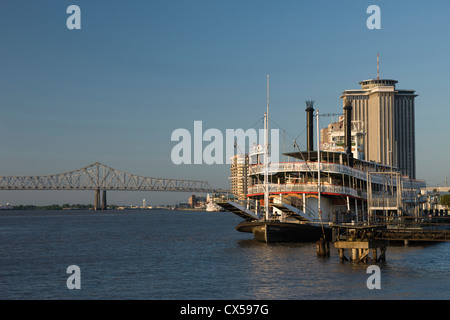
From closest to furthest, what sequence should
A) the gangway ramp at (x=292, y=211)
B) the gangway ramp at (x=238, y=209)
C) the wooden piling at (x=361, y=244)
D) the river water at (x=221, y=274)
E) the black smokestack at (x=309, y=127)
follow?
the river water at (x=221, y=274)
the wooden piling at (x=361, y=244)
the gangway ramp at (x=292, y=211)
the gangway ramp at (x=238, y=209)
the black smokestack at (x=309, y=127)

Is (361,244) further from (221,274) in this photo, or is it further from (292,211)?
(292,211)

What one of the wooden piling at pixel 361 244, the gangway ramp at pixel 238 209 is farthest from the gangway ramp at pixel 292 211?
the wooden piling at pixel 361 244

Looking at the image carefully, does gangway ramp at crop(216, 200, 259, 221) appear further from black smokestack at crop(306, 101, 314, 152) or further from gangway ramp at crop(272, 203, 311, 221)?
black smokestack at crop(306, 101, 314, 152)

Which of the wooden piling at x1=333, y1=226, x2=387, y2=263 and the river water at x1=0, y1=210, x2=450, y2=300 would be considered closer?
the river water at x1=0, y1=210, x2=450, y2=300

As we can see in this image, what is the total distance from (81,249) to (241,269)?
2382 cm

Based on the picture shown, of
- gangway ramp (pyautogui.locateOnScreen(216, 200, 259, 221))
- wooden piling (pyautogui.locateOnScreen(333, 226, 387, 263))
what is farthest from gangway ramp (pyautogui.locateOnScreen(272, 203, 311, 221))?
wooden piling (pyautogui.locateOnScreen(333, 226, 387, 263))

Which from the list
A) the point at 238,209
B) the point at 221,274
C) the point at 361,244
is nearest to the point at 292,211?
the point at 238,209

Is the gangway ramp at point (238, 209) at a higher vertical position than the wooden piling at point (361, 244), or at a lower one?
higher

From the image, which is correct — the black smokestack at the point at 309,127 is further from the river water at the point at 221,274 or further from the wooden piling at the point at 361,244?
the wooden piling at the point at 361,244
